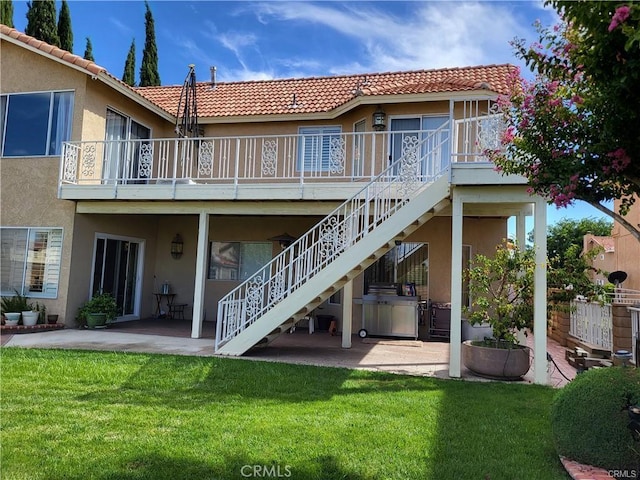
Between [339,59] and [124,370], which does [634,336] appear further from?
[339,59]

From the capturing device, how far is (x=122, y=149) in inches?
455

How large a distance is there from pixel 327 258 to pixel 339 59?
8.67 m

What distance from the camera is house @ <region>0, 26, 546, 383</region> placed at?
7.36m

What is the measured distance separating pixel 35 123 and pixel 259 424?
988 centimetres

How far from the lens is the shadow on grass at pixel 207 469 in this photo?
324 centimetres

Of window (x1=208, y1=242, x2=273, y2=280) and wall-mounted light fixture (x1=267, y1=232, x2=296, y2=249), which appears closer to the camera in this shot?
wall-mounted light fixture (x1=267, y1=232, x2=296, y2=249)

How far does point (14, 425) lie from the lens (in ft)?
13.6

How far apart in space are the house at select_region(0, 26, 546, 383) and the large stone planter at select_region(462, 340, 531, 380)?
457 mm

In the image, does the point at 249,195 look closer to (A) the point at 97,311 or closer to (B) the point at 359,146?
(B) the point at 359,146

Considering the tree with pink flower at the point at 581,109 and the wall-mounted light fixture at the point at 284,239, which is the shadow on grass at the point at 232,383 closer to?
the tree with pink flower at the point at 581,109

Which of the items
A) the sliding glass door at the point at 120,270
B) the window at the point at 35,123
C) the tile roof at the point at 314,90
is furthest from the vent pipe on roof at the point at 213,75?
the sliding glass door at the point at 120,270
